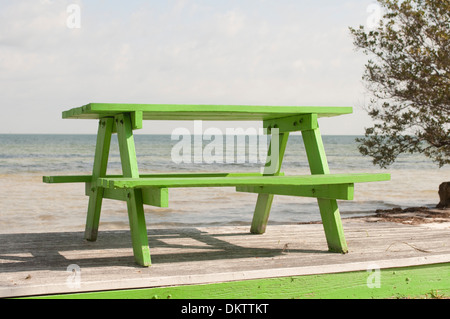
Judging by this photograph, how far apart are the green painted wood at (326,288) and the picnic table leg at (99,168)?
1575 millimetres

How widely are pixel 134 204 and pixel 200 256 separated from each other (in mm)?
644

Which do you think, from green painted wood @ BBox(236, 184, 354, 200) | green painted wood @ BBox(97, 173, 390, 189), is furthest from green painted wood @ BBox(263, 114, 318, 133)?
green painted wood @ BBox(97, 173, 390, 189)

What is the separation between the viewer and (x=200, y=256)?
3867 mm

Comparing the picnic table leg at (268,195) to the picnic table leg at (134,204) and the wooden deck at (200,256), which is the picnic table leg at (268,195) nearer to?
the wooden deck at (200,256)

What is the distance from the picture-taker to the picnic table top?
11.7ft

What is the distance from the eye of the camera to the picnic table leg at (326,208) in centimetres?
402

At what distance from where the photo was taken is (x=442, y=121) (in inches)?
328

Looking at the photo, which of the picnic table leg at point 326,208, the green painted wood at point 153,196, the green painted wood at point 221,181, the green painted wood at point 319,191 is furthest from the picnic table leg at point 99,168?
the picnic table leg at point 326,208

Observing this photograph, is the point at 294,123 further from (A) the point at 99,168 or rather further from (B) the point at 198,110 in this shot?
(A) the point at 99,168

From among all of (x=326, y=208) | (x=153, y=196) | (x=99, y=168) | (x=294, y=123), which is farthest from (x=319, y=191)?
(x=99, y=168)

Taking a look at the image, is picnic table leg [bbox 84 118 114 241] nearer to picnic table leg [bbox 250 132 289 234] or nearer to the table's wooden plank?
the table's wooden plank

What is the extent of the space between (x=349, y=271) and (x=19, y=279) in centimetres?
193

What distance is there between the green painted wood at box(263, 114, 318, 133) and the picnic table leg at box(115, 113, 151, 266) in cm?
133
